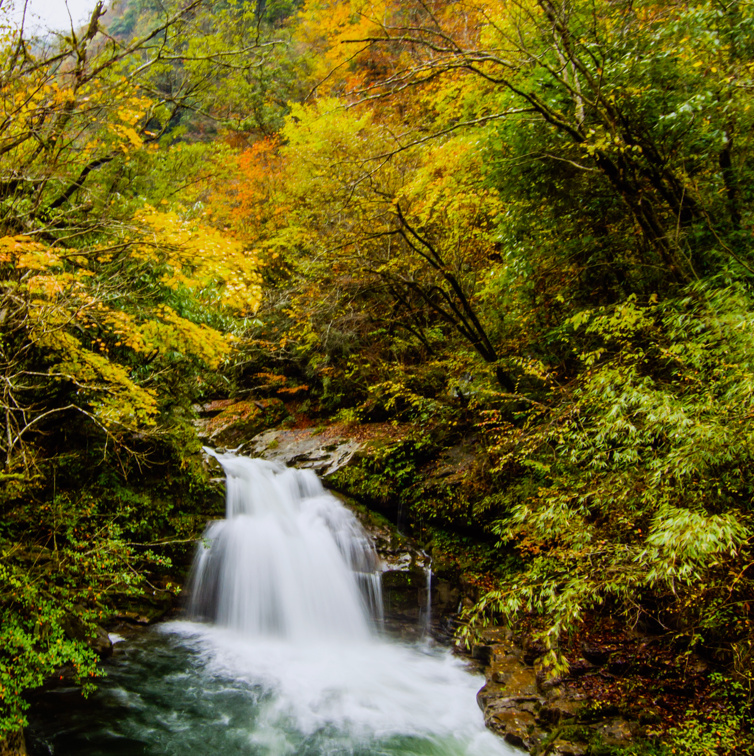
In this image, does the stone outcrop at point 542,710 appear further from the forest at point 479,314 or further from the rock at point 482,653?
the rock at point 482,653

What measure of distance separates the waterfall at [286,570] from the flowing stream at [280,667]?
19mm

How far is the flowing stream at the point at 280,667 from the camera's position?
5180 mm

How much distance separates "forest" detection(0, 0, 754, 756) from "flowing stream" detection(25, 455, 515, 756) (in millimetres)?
762

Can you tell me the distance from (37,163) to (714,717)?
9279 millimetres

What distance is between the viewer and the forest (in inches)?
160

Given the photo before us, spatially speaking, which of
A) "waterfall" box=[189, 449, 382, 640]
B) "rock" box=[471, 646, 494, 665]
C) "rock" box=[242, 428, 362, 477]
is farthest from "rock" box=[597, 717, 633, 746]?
"rock" box=[242, 428, 362, 477]

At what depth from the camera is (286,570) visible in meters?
8.43

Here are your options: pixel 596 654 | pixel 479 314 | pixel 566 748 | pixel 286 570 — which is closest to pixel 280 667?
pixel 286 570

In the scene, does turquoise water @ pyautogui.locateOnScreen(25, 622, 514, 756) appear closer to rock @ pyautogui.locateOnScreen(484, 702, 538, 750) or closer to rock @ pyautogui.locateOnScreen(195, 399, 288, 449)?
rock @ pyautogui.locateOnScreen(484, 702, 538, 750)

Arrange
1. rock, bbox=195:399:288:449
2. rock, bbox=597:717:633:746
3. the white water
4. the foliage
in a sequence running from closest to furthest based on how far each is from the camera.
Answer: rock, bbox=597:717:633:746 < the foliage < the white water < rock, bbox=195:399:288:449

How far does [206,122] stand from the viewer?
917 inches

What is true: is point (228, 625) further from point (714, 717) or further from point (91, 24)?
point (91, 24)

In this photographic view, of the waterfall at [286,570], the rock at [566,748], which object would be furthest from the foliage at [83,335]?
the rock at [566,748]

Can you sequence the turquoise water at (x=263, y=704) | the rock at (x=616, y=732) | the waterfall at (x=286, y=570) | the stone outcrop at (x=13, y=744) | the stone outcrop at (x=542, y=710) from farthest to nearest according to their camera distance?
the waterfall at (x=286, y=570), the turquoise water at (x=263, y=704), the stone outcrop at (x=542, y=710), the rock at (x=616, y=732), the stone outcrop at (x=13, y=744)
